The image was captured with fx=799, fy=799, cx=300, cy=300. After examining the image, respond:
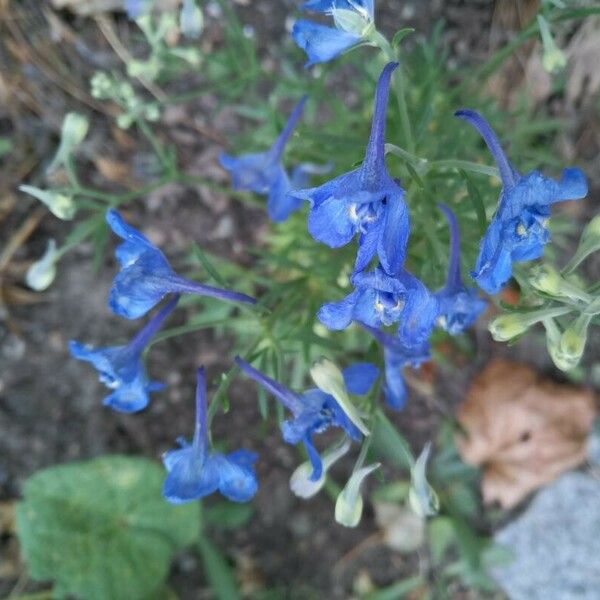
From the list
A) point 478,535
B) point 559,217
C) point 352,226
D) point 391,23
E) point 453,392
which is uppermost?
point 352,226

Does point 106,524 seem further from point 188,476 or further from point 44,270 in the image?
point 188,476

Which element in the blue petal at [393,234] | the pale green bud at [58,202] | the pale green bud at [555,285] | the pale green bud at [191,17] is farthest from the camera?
the pale green bud at [191,17]

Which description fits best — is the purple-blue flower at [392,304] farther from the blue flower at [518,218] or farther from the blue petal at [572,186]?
the blue petal at [572,186]

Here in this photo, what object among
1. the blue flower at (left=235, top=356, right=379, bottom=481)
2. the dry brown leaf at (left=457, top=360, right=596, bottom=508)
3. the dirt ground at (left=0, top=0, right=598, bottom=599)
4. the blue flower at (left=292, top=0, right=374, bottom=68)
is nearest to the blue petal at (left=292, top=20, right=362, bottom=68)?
the blue flower at (left=292, top=0, right=374, bottom=68)

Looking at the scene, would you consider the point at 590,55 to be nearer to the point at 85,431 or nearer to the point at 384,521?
the point at 384,521

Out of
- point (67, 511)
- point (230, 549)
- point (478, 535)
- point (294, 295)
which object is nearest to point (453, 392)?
point (478, 535)

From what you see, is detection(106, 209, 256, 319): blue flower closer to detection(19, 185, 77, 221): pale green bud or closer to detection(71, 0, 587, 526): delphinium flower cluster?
detection(71, 0, 587, 526): delphinium flower cluster

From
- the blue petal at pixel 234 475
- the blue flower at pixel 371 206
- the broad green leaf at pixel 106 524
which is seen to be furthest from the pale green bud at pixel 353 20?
the broad green leaf at pixel 106 524
